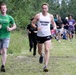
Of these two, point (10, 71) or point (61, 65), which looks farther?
point (61, 65)

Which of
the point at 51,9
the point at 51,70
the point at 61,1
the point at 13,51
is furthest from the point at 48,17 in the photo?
the point at 61,1

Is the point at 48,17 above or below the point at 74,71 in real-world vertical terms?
above

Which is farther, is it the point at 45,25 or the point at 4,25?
the point at 45,25

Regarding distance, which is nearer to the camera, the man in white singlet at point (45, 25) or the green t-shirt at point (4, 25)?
the green t-shirt at point (4, 25)

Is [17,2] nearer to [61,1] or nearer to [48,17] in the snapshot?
[48,17]

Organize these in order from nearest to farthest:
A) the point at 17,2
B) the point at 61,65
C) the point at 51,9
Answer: the point at 61,65 → the point at 17,2 → the point at 51,9

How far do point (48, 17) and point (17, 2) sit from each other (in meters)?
25.1

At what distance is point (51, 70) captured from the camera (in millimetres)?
10984

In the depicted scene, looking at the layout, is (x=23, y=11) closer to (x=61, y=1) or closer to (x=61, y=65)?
(x=61, y=65)

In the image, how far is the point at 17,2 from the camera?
35625 mm

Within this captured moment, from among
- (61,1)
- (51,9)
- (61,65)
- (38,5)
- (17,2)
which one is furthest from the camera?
(61,1)

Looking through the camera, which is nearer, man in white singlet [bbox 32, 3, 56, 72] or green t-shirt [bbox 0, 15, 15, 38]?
green t-shirt [bbox 0, 15, 15, 38]

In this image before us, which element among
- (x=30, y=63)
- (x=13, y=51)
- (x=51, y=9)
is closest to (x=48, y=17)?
(x=30, y=63)

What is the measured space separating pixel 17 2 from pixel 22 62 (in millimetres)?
23078
